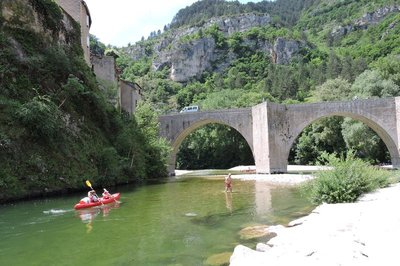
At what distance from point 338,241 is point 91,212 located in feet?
37.9

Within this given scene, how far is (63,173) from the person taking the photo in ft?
74.5

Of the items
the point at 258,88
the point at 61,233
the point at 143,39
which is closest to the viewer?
the point at 61,233

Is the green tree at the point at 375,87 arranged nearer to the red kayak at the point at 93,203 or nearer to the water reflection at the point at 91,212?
the red kayak at the point at 93,203

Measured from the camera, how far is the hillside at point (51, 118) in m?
20.6

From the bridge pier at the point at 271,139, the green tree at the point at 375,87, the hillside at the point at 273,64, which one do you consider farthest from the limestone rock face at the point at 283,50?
the bridge pier at the point at 271,139

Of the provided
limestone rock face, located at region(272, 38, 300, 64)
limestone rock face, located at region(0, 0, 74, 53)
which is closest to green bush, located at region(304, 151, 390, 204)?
limestone rock face, located at region(0, 0, 74, 53)

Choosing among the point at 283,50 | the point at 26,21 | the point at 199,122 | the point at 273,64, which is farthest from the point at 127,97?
the point at 283,50

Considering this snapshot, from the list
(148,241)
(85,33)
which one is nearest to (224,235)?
(148,241)

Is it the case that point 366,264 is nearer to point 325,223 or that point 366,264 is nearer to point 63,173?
point 325,223

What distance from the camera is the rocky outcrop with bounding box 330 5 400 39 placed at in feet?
429

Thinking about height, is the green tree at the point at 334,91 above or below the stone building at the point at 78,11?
below

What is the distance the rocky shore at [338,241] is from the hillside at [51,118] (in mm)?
14197

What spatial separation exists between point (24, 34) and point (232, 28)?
127 m

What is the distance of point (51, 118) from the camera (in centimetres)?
2162
